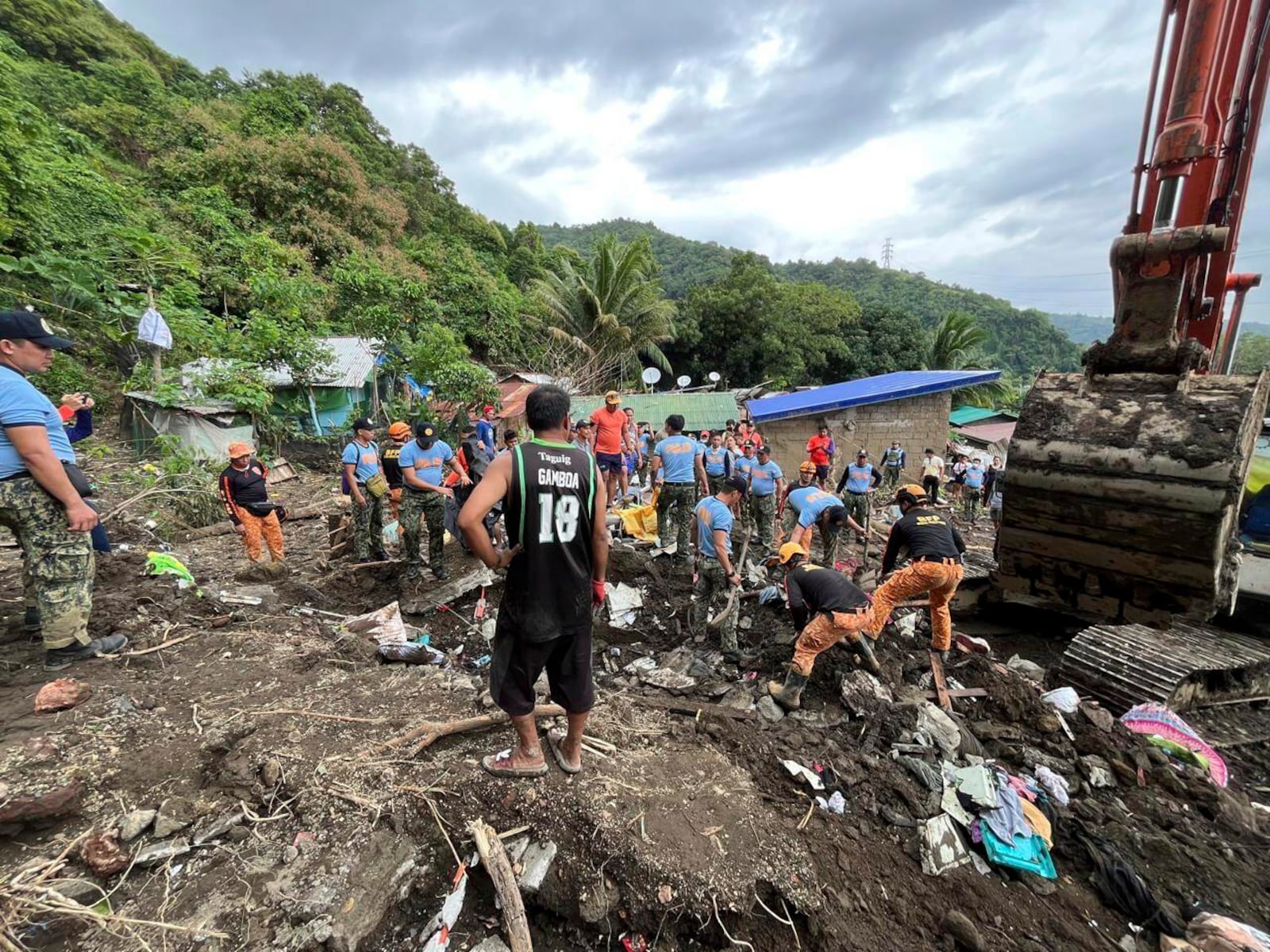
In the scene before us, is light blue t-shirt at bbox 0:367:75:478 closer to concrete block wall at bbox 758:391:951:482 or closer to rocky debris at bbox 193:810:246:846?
rocky debris at bbox 193:810:246:846

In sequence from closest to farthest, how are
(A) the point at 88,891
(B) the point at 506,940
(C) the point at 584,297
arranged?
1. (A) the point at 88,891
2. (B) the point at 506,940
3. (C) the point at 584,297

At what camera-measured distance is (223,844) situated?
2160mm

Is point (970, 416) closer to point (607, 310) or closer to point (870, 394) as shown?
point (870, 394)

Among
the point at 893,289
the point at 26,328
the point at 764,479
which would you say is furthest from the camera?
the point at 893,289

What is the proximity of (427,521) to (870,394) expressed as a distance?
1100 cm

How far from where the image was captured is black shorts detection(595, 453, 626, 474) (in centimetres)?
742

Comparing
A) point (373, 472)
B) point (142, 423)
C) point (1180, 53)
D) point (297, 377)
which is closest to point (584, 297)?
point (297, 377)

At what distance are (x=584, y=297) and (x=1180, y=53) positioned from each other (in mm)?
20358

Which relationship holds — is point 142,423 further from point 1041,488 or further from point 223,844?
point 1041,488

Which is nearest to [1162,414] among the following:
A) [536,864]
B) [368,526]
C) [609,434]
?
[536,864]

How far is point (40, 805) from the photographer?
6.89 feet

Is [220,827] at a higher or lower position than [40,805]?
lower

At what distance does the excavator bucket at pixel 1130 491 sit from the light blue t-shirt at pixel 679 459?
407cm

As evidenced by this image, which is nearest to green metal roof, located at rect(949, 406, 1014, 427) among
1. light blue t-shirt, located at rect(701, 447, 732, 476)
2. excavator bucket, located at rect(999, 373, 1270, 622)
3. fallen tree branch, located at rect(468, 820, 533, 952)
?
light blue t-shirt, located at rect(701, 447, 732, 476)
